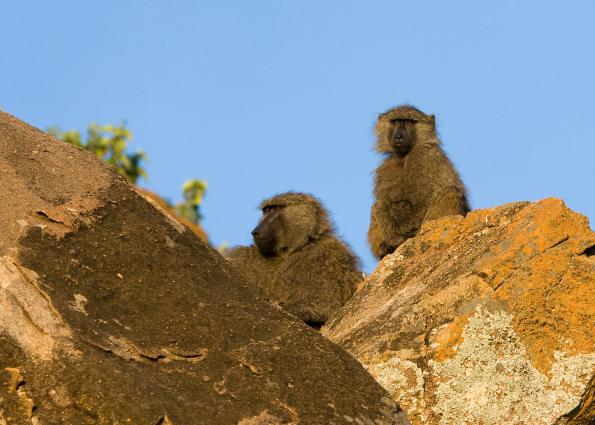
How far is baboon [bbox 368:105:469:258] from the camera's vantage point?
8.66 meters

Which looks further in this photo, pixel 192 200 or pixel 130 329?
pixel 192 200

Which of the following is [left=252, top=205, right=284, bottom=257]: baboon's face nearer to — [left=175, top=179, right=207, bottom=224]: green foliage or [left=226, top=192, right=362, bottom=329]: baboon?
[left=226, top=192, right=362, bottom=329]: baboon

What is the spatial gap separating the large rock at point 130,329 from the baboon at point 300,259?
4345 millimetres

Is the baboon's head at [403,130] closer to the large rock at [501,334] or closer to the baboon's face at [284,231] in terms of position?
the baboon's face at [284,231]

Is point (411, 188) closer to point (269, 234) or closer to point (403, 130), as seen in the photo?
point (403, 130)

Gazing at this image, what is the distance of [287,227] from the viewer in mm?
8984

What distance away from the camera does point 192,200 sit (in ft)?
56.2

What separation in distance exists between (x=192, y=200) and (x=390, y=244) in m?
9.28

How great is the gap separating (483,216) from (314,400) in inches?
103

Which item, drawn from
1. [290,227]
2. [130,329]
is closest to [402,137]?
[290,227]

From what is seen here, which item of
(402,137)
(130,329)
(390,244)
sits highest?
(402,137)

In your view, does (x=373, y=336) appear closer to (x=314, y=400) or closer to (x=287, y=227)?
(x=314, y=400)

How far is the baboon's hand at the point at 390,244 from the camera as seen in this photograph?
817cm

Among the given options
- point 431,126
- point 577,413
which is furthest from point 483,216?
point 431,126
